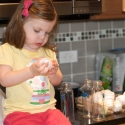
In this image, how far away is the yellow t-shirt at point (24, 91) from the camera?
1.64m

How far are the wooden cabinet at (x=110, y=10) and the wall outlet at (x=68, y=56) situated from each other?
1.20 feet

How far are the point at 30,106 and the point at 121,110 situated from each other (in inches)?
22.5

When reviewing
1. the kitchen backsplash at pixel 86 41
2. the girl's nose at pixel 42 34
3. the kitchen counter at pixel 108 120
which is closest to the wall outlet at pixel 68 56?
the kitchen backsplash at pixel 86 41

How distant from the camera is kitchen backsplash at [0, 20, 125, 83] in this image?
235cm

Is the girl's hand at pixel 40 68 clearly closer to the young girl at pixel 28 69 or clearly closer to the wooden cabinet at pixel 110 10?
the young girl at pixel 28 69

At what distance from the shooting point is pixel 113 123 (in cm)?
186

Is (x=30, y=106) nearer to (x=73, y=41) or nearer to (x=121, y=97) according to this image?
(x=121, y=97)

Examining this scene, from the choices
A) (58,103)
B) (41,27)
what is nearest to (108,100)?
(58,103)

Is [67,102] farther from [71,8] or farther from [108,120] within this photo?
[71,8]

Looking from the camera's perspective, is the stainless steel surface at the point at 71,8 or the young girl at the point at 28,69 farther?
the stainless steel surface at the point at 71,8

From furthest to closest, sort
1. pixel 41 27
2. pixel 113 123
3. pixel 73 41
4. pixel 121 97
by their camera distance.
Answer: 1. pixel 73 41
2. pixel 121 97
3. pixel 113 123
4. pixel 41 27

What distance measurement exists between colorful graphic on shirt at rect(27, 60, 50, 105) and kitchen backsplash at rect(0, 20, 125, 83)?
68 centimetres

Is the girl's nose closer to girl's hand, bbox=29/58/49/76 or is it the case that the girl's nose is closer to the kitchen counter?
girl's hand, bbox=29/58/49/76

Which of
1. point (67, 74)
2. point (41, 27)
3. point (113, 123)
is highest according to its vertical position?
point (41, 27)
